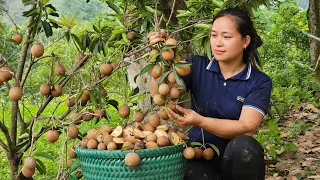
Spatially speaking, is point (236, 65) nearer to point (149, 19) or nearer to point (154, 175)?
point (149, 19)

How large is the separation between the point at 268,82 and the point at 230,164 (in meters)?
0.42

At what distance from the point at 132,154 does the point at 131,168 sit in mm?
74

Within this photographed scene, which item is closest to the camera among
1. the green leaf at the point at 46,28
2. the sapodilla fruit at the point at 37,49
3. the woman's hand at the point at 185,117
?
the woman's hand at the point at 185,117

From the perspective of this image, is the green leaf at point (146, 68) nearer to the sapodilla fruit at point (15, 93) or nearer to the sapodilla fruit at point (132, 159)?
the sapodilla fruit at point (132, 159)

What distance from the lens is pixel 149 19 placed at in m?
2.23

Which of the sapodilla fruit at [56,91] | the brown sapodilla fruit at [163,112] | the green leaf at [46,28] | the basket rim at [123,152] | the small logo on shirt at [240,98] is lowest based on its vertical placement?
the basket rim at [123,152]

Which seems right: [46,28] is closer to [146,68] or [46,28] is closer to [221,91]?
[146,68]

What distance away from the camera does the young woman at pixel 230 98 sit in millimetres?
1909

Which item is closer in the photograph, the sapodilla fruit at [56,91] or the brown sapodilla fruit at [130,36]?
the sapodilla fruit at [56,91]

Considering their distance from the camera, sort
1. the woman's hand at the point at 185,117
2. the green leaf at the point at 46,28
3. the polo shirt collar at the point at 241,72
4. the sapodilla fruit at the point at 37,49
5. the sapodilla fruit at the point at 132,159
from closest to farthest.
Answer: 1. the sapodilla fruit at the point at 132,159
2. the woman's hand at the point at 185,117
3. the sapodilla fruit at the point at 37,49
4. the green leaf at the point at 46,28
5. the polo shirt collar at the point at 241,72

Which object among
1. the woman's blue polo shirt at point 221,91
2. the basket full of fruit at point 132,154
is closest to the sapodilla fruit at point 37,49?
the basket full of fruit at point 132,154

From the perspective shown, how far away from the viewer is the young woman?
6.26ft

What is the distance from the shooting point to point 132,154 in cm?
165

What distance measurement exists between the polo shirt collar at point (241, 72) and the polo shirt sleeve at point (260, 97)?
0.06 m
